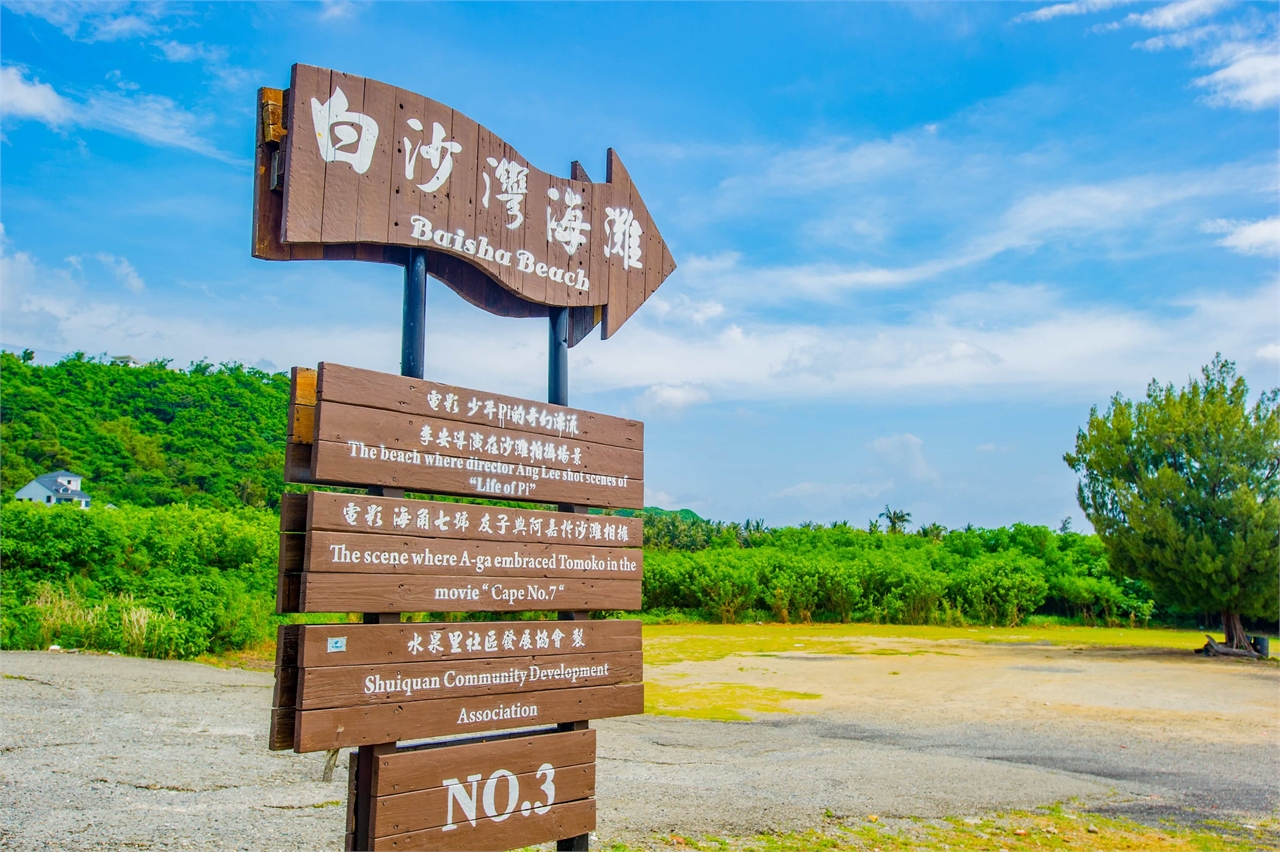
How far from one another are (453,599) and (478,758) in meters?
0.71

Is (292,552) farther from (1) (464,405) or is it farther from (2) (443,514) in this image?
(1) (464,405)

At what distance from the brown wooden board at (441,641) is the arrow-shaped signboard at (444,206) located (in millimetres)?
1581

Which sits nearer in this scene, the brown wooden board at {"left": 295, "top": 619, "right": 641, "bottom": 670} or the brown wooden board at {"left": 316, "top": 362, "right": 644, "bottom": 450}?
the brown wooden board at {"left": 295, "top": 619, "right": 641, "bottom": 670}

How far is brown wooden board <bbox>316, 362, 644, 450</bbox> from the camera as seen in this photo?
12.5ft

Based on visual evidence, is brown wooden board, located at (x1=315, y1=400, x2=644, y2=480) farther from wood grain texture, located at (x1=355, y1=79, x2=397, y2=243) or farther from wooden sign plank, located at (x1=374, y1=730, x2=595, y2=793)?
wooden sign plank, located at (x1=374, y1=730, x2=595, y2=793)

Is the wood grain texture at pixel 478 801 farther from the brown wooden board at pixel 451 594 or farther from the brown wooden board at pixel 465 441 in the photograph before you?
the brown wooden board at pixel 465 441

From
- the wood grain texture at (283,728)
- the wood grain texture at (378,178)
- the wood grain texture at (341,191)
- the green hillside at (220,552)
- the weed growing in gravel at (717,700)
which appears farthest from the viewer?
the green hillside at (220,552)

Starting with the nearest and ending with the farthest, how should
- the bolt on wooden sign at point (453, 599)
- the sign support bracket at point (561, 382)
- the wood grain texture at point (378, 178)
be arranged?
the bolt on wooden sign at point (453, 599) → the wood grain texture at point (378, 178) → the sign support bracket at point (561, 382)

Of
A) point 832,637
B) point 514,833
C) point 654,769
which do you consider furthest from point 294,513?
point 832,637

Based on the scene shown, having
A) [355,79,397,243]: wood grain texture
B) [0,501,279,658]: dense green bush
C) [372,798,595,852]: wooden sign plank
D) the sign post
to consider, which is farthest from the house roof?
[372,798,595,852]: wooden sign plank

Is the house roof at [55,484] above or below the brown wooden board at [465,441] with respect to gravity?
above

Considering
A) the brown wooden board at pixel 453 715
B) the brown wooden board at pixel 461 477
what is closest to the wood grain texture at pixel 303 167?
the brown wooden board at pixel 461 477

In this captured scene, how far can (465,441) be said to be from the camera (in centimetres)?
421

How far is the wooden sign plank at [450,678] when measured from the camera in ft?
12.0
